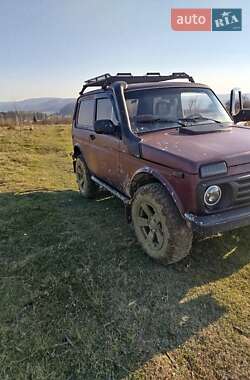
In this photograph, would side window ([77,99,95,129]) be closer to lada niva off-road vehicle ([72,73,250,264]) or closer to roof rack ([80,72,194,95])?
lada niva off-road vehicle ([72,73,250,264])

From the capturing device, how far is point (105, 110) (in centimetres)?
493

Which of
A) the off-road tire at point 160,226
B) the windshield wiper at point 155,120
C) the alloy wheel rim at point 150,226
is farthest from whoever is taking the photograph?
the windshield wiper at point 155,120

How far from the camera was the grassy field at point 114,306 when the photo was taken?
2.39 m

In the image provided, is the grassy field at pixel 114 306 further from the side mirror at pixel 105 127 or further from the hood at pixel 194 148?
the side mirror at pixel 105 127

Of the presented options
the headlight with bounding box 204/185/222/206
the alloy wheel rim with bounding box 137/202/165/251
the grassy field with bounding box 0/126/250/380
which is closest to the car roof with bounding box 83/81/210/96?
the alloy wheel rim with bounding box 137/202/165/251

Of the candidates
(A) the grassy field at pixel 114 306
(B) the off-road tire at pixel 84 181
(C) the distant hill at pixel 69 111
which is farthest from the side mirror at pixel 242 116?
(C) the distant hill at pixel 69 111

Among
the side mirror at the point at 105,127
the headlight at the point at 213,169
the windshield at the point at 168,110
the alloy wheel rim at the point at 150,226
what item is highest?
the windshield at the point at 168,110

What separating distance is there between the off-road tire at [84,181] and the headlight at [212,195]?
340cm

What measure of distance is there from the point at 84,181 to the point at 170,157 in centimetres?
334

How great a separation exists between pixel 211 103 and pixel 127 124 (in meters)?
1.35

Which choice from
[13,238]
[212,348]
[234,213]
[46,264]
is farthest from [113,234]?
[212,348]

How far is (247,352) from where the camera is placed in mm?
2455

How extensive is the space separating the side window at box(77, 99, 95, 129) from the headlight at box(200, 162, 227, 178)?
10.1ft

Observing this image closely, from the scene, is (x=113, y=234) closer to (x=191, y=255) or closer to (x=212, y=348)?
(x=191, y=255)
